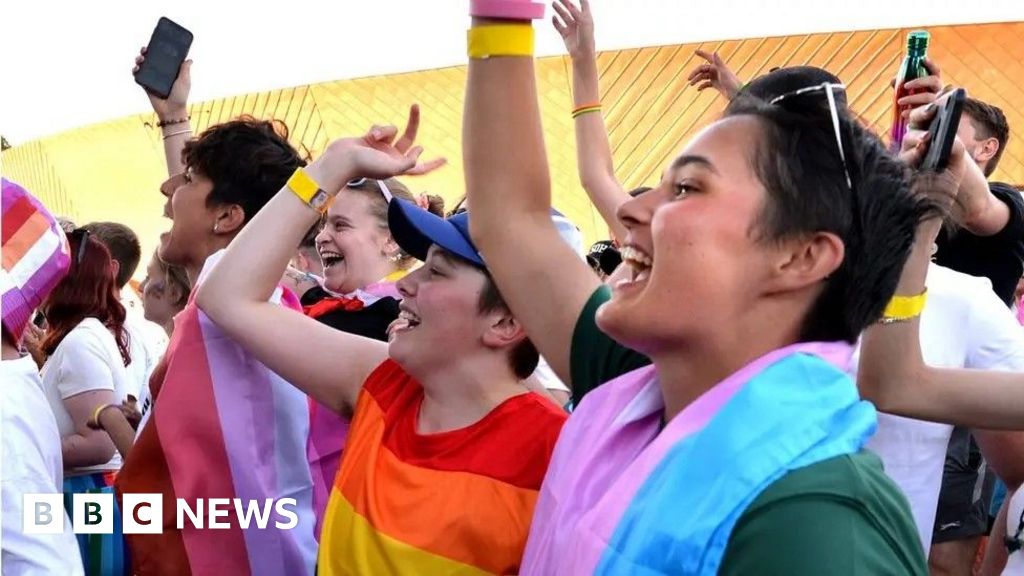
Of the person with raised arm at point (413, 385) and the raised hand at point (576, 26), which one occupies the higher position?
the raised hand at point (576, 26)

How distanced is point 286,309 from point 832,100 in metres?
1.38

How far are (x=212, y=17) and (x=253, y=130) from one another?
11.1 meters

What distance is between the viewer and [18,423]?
7.91ft

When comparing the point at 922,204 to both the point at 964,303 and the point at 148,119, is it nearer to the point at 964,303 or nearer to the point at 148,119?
the point at 964,303

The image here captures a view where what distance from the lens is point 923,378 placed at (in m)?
2.34

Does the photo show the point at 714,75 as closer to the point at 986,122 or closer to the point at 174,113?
the point at 986,122

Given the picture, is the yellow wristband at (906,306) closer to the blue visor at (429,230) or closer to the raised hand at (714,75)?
the blue visor at (429,230)

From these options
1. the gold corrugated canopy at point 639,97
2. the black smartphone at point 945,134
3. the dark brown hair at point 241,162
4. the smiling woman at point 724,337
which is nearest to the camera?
the smiling woman at point 724,337

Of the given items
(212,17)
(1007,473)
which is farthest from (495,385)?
(212,17)

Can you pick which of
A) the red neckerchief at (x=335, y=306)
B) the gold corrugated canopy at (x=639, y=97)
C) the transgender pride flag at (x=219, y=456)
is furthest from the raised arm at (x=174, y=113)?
the gold corrugated canopy at (x=639, y=97)

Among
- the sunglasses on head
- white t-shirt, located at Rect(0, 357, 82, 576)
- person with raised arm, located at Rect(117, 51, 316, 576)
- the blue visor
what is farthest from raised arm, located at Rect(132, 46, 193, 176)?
the sunglasses on head

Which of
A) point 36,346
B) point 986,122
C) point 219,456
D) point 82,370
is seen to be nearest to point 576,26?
point 219,456

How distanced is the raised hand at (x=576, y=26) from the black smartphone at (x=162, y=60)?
116cm

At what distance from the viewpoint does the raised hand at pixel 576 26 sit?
2855 mm
